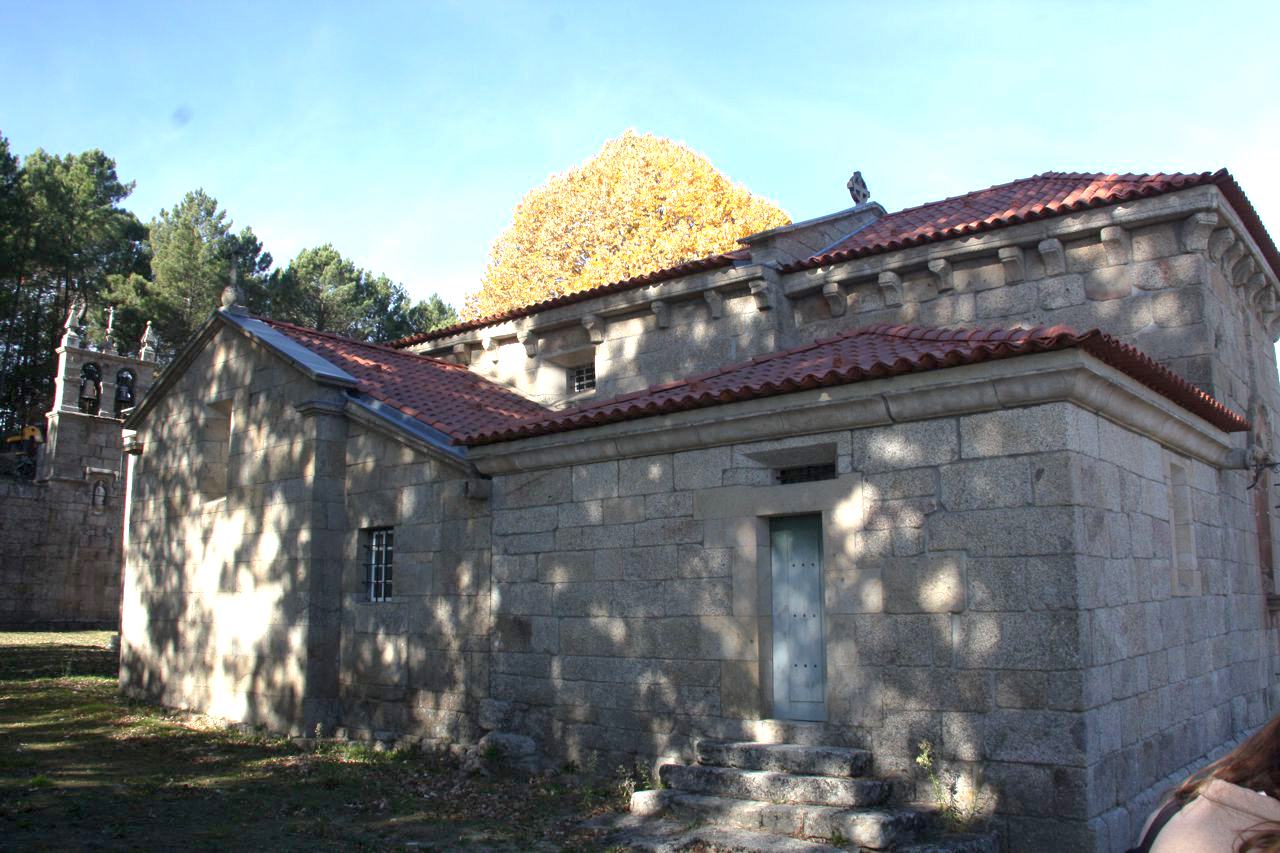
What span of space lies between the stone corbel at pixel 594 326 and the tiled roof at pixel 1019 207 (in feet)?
9.88

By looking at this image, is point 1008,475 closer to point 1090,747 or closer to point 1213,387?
point 1090,747

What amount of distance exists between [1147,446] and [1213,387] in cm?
227

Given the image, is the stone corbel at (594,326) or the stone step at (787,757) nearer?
the stone step at (787,757)

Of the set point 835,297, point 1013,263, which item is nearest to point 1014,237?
point 1013,263

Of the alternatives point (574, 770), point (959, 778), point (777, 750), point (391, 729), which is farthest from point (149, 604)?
point (959, 778)

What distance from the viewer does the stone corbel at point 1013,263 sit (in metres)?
10.9

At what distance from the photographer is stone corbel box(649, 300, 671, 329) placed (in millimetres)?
13469

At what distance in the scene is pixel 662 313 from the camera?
13531 mm

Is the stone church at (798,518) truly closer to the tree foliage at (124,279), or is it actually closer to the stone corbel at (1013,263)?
the stone corbel at (1013,263)

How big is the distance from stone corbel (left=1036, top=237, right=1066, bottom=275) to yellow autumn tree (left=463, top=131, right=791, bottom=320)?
1622cm

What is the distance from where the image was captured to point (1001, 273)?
11125 millimetres

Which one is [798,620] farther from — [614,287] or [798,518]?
[614,287]

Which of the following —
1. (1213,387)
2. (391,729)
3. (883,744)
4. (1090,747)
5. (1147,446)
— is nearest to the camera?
(1090,747)

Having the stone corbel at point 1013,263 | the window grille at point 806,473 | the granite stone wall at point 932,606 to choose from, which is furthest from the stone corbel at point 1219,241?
the window grille at point 806,473
